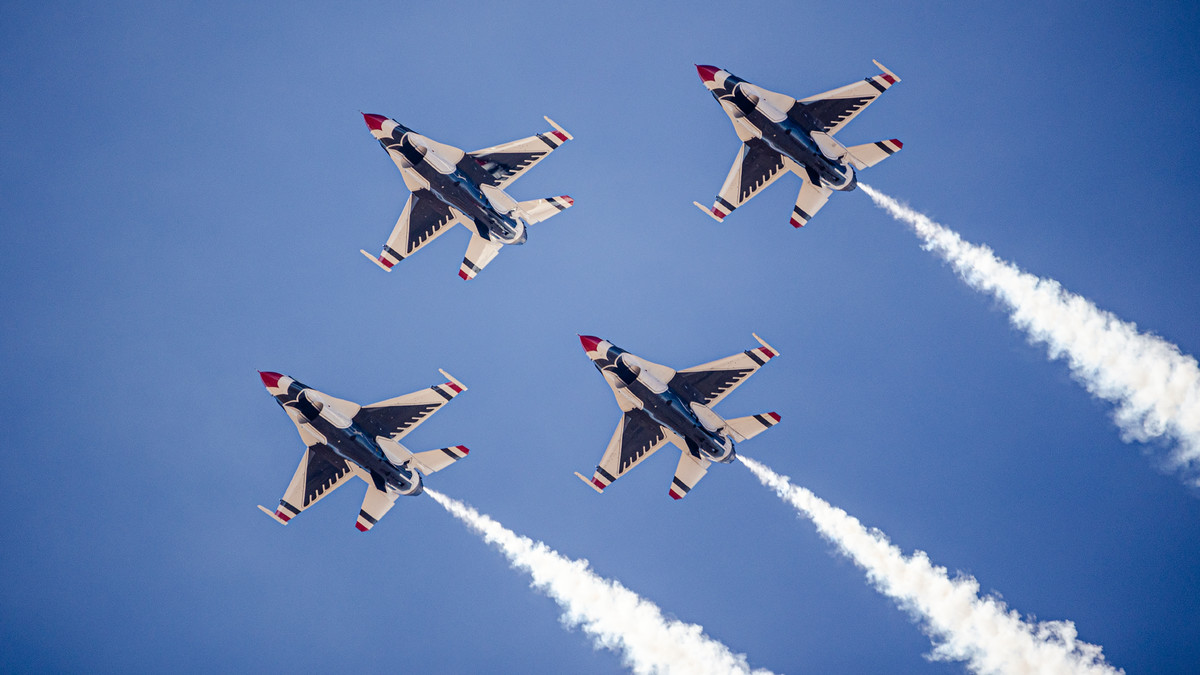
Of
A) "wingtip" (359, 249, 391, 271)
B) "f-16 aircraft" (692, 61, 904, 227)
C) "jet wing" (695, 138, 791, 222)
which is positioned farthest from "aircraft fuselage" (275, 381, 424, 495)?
"f-16 aircraft" (692, 61, 904, 227)

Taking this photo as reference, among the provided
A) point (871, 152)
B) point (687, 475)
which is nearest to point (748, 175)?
point (871, 152)

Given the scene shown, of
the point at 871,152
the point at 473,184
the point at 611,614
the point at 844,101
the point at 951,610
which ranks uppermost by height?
the point at 844,101

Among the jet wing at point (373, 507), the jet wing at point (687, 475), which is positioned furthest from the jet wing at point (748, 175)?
the jet wing at point (373, 507)

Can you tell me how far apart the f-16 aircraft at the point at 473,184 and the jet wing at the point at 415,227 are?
6cm

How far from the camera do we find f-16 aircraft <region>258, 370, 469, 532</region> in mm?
42812

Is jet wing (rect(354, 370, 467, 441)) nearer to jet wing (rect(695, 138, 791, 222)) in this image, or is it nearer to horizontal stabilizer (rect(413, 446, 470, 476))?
horizontal stabilizer (rect(413, 446, 470, 476))

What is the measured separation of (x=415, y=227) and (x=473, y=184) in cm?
530

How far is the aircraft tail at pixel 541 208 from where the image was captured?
45469 millimetres

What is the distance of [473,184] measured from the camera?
45.2m

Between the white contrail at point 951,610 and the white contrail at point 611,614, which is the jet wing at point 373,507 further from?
the white contrail at point 951,610

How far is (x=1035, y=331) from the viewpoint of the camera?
50000 millimetres

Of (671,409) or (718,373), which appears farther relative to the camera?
(718,373)

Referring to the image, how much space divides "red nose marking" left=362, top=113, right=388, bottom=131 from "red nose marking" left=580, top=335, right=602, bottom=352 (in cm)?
1680

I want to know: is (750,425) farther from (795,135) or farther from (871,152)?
(871,152)
